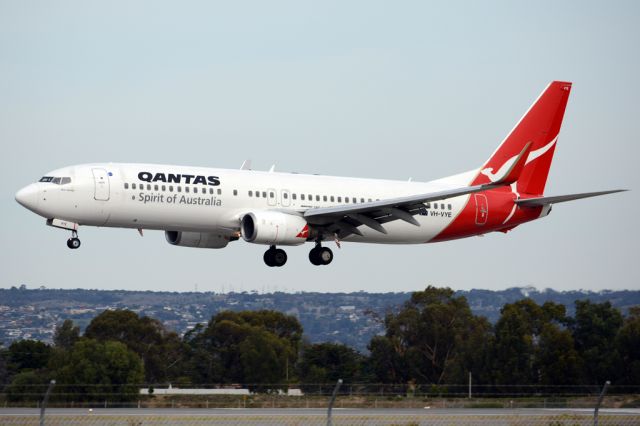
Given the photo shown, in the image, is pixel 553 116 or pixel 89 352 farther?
pixel 89 352

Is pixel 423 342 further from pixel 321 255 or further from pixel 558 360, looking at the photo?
pixel 321 255

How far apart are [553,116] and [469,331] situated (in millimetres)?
34490

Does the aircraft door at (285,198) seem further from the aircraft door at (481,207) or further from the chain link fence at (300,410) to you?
→ the aircraft door at (481,207)

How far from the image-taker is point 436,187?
6097 centimetres

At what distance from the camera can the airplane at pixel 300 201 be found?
50.9 m

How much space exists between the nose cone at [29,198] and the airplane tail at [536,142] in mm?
23342

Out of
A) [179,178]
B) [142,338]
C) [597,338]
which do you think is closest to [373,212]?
[179,178]

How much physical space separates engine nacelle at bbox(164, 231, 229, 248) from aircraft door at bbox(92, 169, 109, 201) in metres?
6.72

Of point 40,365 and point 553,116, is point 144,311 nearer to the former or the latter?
point 40,365

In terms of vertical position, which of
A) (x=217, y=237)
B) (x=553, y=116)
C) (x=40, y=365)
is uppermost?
(x=553, y=116)

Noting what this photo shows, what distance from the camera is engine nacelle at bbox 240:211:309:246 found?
52.7 meters

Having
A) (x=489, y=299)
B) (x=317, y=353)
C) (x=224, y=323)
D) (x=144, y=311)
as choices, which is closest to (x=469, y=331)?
(x=317, y=353)

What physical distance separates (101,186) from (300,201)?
9.35 m

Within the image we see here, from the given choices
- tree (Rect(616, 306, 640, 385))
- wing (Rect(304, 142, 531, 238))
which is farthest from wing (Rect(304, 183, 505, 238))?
tree (Rect(616, 306, 640, 385))
